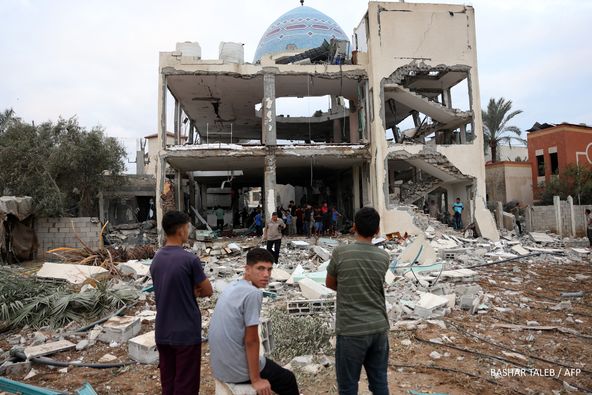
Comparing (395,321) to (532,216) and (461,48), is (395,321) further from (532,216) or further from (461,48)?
(532,216)

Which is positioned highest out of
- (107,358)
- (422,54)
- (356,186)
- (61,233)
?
(422,54)

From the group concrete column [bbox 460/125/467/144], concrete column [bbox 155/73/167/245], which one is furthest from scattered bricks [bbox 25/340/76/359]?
concrete column [bbox 460/125/467/144]

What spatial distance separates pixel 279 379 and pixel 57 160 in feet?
64.3

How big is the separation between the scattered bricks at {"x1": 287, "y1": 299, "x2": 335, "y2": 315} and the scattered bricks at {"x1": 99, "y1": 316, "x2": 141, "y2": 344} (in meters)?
2.18

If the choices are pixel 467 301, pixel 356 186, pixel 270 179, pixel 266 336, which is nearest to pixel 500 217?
pixel 356 186

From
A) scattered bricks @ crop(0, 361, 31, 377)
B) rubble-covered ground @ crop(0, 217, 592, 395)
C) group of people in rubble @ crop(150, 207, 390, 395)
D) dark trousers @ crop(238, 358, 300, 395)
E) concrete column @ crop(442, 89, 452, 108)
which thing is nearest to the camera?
dark trousers @ crop(238, 358, 300, 395)

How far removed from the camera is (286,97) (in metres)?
19.2

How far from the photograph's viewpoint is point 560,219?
18.5 m

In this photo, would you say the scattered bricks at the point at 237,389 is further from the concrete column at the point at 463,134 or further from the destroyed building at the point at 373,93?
the concrete column at the point at 463,134

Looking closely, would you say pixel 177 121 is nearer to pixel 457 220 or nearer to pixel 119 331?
pixel 457 220

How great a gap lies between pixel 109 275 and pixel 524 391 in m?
8.30

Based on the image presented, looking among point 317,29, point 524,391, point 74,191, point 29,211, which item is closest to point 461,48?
point 317,29

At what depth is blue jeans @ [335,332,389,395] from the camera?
263cm

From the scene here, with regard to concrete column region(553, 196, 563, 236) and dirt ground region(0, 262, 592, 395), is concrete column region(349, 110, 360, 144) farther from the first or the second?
dirt ground region(0, 262, 592, 395)
